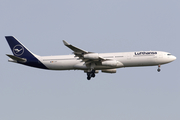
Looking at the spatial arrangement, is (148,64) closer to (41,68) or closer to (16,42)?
(41,68)

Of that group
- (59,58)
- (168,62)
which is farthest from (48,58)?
(168,62)

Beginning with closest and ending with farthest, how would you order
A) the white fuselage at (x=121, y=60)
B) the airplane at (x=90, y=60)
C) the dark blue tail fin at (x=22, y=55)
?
the airplane at (x=90, y=60) → the white fuselage at (x=121, y=60) → the dark blue tail fin at (x=22, y=55)

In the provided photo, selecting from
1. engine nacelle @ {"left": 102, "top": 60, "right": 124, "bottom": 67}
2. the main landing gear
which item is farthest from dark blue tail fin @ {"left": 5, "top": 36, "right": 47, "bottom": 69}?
engine nacelle @ {"left": 102, "top": 60, "right": 124, "bottom": 67}

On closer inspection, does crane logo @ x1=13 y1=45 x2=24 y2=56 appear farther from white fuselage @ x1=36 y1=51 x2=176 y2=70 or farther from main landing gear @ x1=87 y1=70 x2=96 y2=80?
main landing gear @ x1=87 y1=70 x2=96 y2=80

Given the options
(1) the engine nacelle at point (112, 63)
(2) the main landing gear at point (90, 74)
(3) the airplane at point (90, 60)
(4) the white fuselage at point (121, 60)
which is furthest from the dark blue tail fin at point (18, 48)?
(1) the engine nacelle at point (112, 63)

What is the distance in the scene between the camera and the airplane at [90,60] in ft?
195

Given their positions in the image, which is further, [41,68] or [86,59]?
[41,68]

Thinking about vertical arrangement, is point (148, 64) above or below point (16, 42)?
below

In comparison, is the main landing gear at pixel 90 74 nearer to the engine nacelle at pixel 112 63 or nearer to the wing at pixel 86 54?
the engine nacelle at pixel 112 63

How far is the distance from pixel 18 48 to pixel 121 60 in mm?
20665

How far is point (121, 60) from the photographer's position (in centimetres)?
6009

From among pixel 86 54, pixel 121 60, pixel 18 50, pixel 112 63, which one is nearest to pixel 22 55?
pixel 18 50

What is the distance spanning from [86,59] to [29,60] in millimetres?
11842

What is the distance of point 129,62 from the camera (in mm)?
59938
